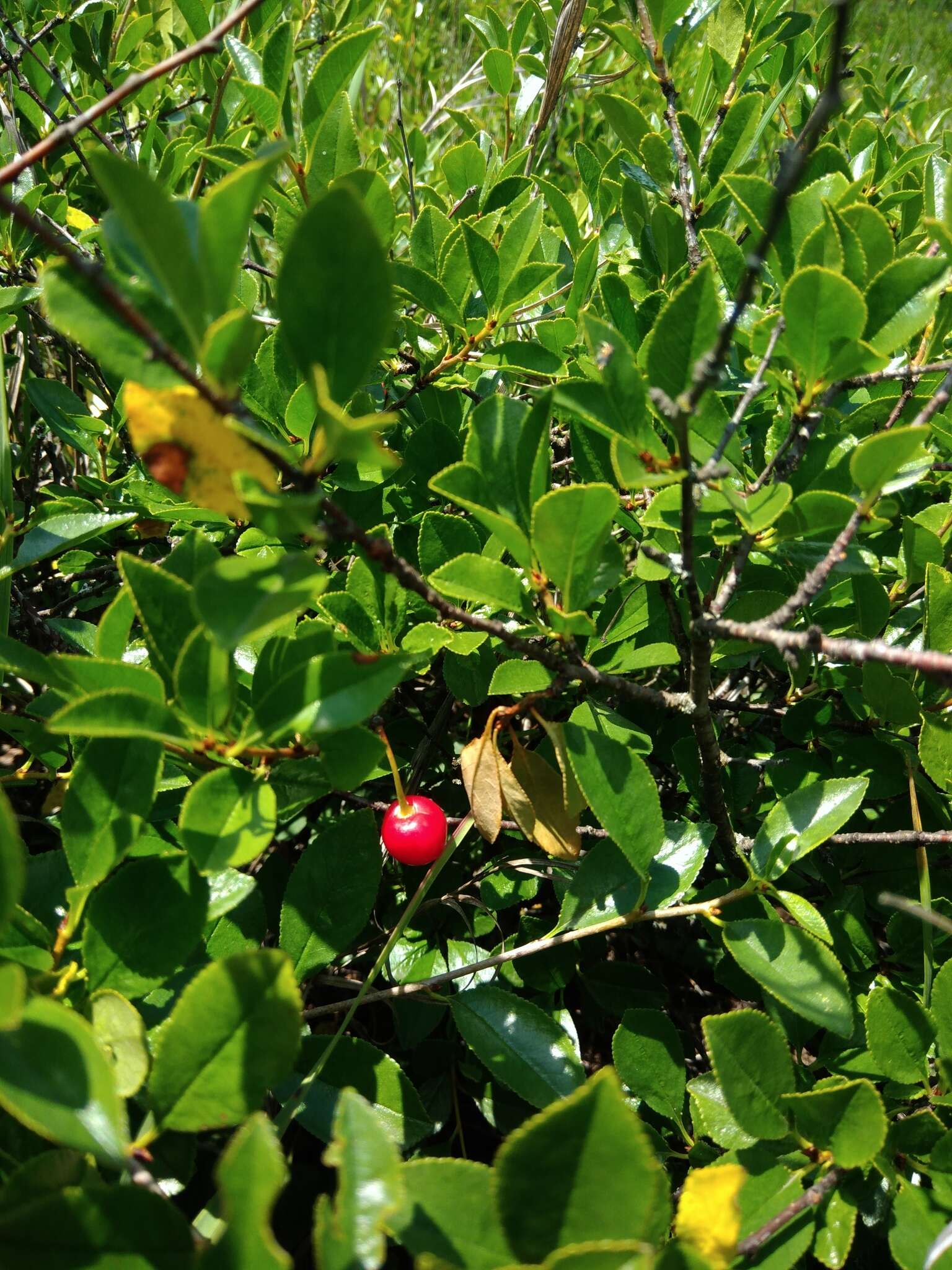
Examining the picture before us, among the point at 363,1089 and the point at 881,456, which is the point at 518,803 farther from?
the point at 881,456

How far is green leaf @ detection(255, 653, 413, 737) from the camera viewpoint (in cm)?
75

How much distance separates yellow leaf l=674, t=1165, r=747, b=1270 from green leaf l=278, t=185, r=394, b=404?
2.33 feet

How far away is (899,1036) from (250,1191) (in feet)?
2.58

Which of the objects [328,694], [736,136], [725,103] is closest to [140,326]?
[328,694]

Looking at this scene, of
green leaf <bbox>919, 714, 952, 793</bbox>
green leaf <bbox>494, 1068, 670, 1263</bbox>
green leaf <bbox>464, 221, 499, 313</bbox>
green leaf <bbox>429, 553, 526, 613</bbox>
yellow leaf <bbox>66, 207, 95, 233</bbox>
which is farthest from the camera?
yellow leaf <bbox>66, 207, 95, 233</bbox>

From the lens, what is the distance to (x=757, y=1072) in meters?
0.93

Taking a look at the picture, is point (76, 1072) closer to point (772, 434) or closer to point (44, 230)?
point (44, 230)

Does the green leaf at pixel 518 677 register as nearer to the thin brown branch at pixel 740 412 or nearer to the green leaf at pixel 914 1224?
the thin brown branch at pixel 740 412

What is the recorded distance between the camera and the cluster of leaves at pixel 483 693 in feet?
2.10

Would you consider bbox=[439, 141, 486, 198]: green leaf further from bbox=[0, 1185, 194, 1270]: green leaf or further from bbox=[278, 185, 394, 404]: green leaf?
bbox=[0, 1185, 194, 1270]: green leaf

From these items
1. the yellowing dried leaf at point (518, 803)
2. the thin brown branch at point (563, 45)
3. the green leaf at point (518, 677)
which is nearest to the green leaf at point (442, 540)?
the green leaf at point (518, 677)

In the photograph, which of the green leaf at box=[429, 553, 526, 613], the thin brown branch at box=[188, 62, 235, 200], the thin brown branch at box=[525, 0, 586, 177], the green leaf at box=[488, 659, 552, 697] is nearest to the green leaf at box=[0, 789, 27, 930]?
the green leaf at box=[429, 553, 526, 613]

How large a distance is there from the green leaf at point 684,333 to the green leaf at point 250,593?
40cm

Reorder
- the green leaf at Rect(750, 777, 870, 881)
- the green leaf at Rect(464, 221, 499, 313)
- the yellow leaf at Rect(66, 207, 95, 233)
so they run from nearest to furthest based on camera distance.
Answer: the green leaf at Rect(750, 777, 870, 881) → the green leaf at Rect(464, 221, 499, 313) → the yellow leaf at Rect(66, 207, 95, 233)
